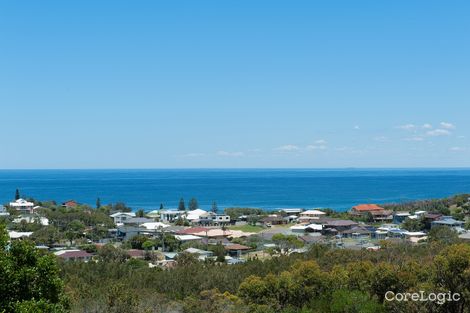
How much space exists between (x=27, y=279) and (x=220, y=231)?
32.9 metres

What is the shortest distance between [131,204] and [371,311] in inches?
2864

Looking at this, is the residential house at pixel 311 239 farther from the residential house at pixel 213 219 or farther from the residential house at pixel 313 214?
the residential house at pixel 213 219

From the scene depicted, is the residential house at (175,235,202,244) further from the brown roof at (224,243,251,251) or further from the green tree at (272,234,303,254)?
the green tree at (272,234,303,254)

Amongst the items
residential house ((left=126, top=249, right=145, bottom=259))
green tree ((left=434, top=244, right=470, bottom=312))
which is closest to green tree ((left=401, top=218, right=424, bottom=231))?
residential house ((left=126, top=249, right=145, bottom=259))

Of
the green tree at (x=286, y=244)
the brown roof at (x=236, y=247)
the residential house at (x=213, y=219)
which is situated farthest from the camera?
the residential house at (x=213, y=219)

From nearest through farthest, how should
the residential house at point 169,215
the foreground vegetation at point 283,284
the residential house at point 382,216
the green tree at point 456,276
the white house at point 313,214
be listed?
the green tree at point 456,276, the foreground vegetation at point 283,284, the white house at point 313,214, the residential house at point 382,216, the residential house at point 169,215

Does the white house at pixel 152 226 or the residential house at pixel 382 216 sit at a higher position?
the residential house at pixel 382 216

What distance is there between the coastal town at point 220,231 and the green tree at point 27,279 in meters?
17.9

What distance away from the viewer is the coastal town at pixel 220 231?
31375 millimetres

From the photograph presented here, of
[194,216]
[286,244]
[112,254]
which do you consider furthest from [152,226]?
[286,244]

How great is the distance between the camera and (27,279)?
8367mm

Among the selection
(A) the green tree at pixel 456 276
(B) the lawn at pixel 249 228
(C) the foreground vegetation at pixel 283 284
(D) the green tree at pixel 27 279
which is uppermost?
(D) the green tree at pixel 27 279

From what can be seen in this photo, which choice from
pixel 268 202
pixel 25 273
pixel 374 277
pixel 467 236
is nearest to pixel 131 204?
pixel 268 202

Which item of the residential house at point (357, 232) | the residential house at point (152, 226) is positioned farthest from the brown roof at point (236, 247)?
the residential house at point (357, 232)
